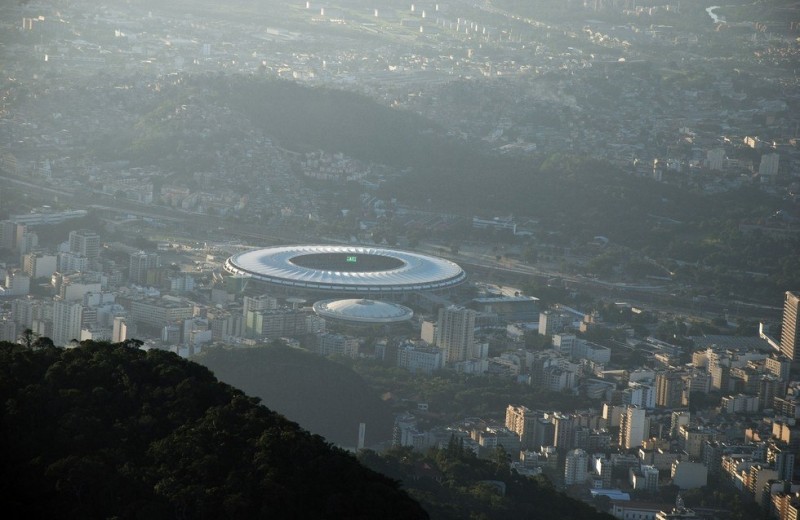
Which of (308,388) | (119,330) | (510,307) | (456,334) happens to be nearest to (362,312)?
(456,334)

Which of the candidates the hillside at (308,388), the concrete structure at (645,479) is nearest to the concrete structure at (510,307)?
the hillside at (308,388)

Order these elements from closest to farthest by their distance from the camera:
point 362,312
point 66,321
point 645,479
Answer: point 645,479 < point 66,321 < point 362,312

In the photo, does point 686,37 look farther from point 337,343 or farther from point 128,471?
point 128,471

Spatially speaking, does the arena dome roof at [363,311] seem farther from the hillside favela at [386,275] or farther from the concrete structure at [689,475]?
the concrete structure at [689,475]

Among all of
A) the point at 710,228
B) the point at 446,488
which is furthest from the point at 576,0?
the point at 446,488

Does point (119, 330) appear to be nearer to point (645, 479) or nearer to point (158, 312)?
point (158, 312)

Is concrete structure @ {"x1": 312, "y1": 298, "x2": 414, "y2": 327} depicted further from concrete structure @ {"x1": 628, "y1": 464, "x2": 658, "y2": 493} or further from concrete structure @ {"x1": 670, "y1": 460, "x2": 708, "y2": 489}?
concrete structure @ {"x1": 670, "y1": 460, "x2": 708, "y2": 489}
